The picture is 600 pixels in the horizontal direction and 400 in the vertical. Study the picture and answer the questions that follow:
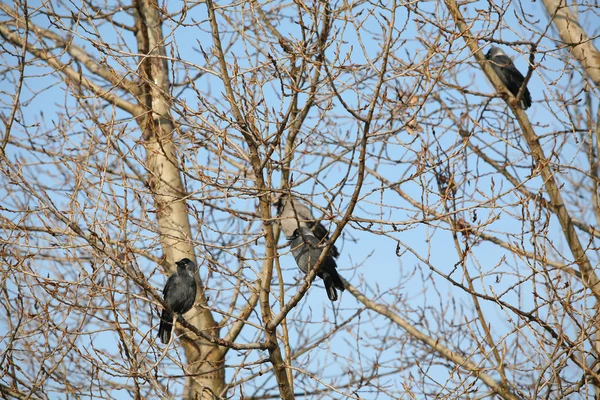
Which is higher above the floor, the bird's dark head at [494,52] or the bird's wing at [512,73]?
the bird's dark head at [494,52]

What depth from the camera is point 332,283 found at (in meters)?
5.70

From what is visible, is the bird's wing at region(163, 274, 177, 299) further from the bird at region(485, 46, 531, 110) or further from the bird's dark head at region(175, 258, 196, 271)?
the bird at region(485, 46, 531, 110)

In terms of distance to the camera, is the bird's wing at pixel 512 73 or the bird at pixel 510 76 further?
the bird's wing at pixel 512 73

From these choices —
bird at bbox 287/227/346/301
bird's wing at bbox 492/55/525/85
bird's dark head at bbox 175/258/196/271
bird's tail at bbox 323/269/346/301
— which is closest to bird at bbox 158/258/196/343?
bird's dark head at bbox 175/258/196/271

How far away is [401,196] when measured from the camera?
6.68 metres

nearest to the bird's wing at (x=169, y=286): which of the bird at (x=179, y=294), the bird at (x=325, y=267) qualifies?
the bird at (x=179, y=294)

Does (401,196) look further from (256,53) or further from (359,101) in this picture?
(359,101)

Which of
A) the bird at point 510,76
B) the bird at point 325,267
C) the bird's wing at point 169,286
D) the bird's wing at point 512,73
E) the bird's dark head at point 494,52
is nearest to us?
the bird at point 325,267

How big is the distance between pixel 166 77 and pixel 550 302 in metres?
5.02

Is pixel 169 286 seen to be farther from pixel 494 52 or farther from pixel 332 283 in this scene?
pixel 494 52

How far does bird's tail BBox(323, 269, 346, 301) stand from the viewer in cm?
556

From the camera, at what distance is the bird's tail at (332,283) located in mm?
5562

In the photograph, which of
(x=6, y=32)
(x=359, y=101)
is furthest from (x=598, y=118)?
(x=6, y=32)

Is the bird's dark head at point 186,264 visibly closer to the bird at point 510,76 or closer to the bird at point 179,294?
the bird at point 179,294
